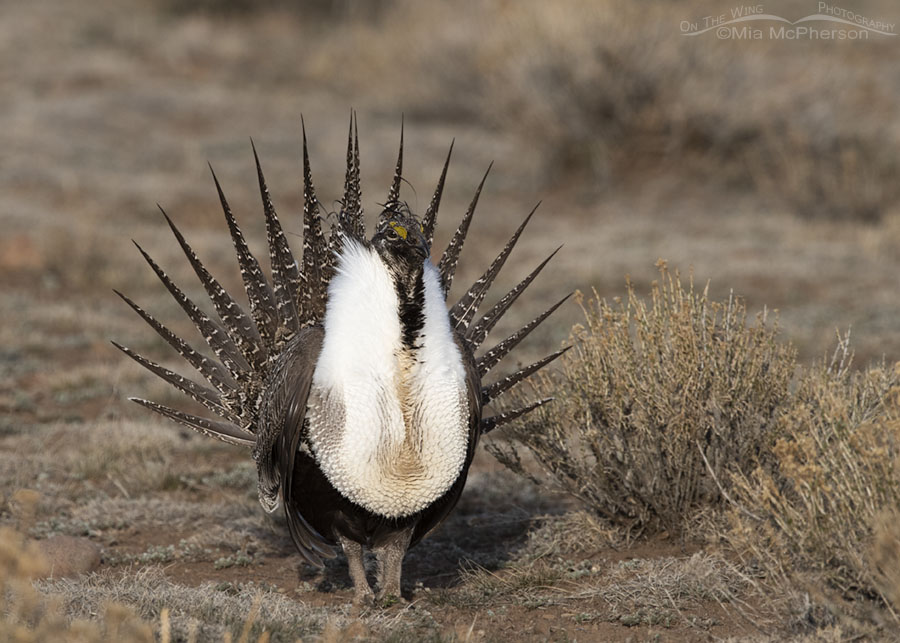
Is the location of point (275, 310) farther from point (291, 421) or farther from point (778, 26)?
point (778, 26)

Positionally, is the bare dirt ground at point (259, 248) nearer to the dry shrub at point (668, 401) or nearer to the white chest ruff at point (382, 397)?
the dry shrub at point (668, 401)

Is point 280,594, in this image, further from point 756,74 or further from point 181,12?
point 181,12

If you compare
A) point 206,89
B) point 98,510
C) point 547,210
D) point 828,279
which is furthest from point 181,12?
point 98,510

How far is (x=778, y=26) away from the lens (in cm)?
1500

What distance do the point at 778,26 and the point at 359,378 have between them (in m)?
13.2

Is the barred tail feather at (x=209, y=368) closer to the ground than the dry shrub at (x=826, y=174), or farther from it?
closer to the ground

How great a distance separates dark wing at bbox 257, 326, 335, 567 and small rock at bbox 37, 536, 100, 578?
95cm

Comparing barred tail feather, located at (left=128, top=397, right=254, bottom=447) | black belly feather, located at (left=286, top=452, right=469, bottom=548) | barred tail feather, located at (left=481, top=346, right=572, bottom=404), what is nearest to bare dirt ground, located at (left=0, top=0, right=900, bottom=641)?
black belly feather, located at (left=286, top=452, right=469, bottom=548)

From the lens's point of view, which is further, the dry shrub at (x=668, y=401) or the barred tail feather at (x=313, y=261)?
the dry shrub at (x=668, y=401)

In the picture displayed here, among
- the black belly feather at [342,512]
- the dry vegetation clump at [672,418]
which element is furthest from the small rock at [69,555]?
the dry vegetation clump at [672,418]

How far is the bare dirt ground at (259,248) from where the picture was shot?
3.91m

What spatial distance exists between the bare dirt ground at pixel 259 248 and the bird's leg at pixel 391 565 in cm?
14

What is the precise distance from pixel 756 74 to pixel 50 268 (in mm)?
7616

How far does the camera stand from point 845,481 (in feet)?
10.1
